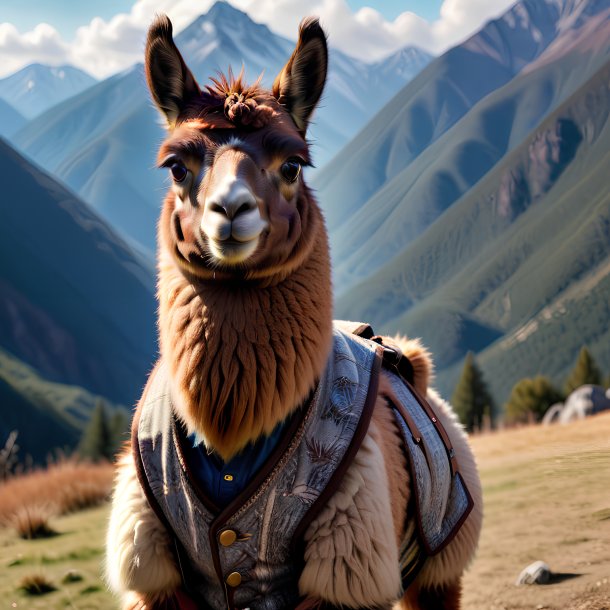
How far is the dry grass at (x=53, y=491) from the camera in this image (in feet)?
27.9

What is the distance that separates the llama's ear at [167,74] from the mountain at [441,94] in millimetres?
49140

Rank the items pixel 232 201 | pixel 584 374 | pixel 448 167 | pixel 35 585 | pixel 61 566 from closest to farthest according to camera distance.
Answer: pixel 232 201
pixel 35 585
pixel 61 566
pixel 584 374
pixel 448 167

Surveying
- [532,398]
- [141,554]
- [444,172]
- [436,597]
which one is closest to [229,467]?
[141,554]

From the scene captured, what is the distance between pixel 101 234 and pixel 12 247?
27.1 ft

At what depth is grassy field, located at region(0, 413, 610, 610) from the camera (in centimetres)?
529

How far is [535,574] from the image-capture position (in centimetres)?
542

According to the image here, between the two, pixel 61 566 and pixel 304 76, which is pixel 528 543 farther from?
pixel 304 76

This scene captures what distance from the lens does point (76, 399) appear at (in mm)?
34906

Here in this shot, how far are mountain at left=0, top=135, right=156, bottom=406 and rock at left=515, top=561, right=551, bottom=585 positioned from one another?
32.2m

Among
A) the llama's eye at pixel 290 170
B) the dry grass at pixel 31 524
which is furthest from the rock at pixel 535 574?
the dry grass at pixel 31 524

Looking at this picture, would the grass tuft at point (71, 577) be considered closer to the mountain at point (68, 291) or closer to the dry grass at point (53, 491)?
the dry grass at point (53, 491)

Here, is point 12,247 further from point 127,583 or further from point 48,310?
point 127,583

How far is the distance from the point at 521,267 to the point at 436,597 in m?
43.6

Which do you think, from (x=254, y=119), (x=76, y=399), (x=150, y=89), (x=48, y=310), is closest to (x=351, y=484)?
(x=254, y=119)
